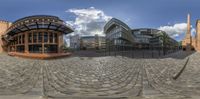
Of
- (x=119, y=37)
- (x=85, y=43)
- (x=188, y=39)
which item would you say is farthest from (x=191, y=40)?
(x=85, y=43)

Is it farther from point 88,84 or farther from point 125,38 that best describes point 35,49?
point 88,84

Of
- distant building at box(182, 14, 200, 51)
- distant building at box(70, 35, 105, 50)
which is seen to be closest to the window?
distant building at box(70, 35, 105, 50)

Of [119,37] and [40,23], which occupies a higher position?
[40,23]

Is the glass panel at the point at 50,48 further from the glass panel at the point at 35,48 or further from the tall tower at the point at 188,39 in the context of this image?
the tall tower at the point at 188,39

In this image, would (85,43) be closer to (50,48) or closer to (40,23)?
(40,23)

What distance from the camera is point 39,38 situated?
33.7 m

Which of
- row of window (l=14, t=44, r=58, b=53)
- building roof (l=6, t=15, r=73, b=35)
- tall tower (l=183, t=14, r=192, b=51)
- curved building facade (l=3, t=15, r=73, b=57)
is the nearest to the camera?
building roof (l=6, t=15, r=73, b=35)

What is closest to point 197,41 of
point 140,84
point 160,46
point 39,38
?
point 160,46

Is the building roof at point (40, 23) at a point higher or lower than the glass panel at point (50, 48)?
higher

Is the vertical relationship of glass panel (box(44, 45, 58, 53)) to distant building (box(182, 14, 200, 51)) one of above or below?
below

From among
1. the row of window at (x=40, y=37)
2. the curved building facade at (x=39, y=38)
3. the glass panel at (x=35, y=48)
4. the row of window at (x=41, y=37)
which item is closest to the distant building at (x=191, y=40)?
the curved building facade at (x=39, y=38)

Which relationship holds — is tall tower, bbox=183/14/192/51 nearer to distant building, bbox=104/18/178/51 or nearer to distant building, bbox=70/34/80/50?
distant building, bbox=104/18/178/51

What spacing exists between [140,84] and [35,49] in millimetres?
30191

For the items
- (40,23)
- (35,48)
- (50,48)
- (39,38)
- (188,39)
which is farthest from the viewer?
(188,39)
